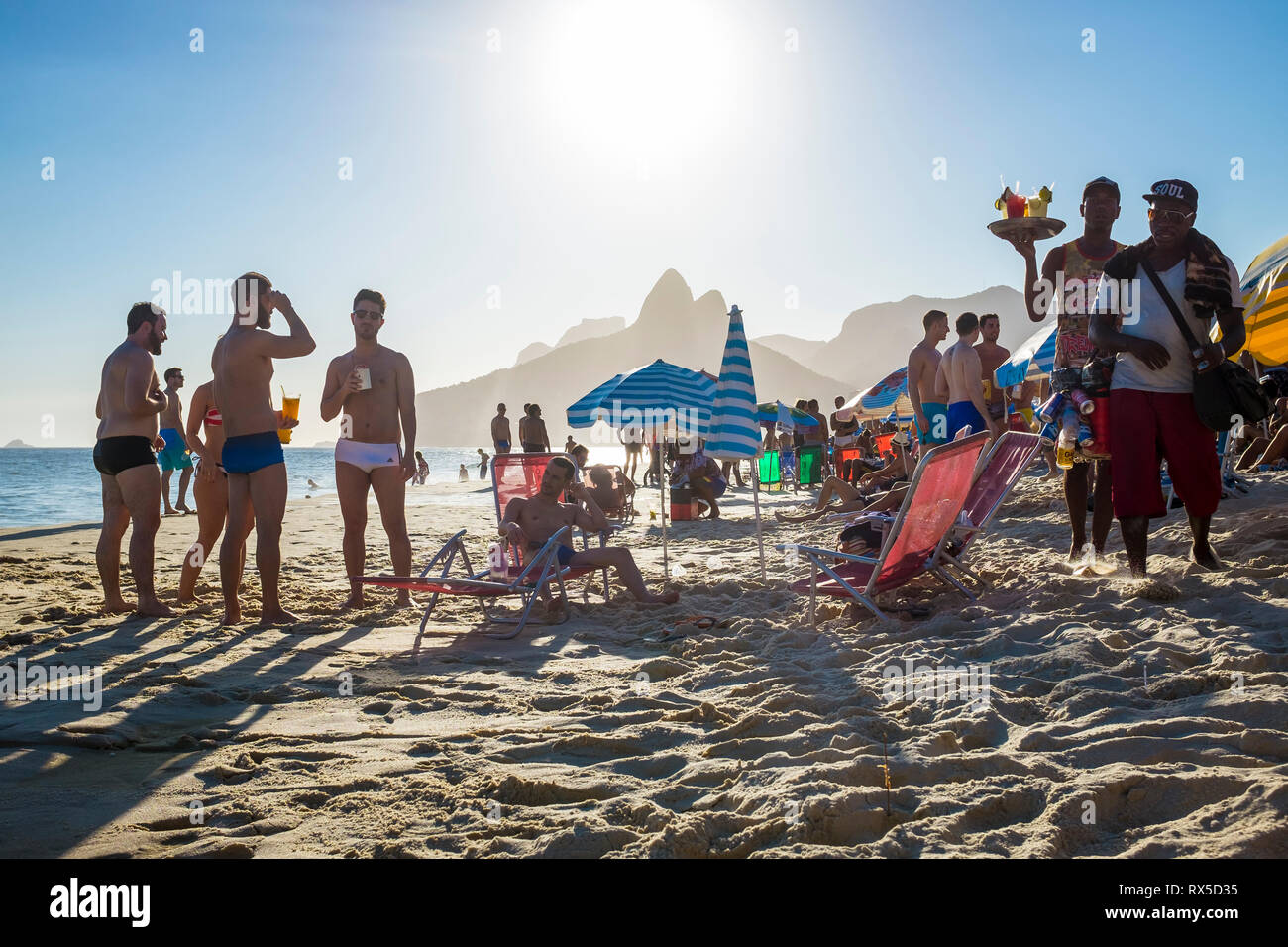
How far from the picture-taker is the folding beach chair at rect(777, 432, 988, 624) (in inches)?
154

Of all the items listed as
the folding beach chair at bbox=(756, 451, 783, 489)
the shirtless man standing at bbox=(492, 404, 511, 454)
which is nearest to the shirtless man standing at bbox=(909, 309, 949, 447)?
the shirtless man standing at bbox=(492, 404, 511, 454)

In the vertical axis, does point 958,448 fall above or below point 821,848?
above

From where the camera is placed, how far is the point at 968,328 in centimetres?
579

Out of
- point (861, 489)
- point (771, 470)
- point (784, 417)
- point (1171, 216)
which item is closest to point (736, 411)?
point (1171, 216)

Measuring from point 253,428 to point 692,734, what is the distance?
308cm

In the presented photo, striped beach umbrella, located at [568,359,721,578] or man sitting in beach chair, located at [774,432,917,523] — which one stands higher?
striped beach umbrella, located at [568,359,721,578]

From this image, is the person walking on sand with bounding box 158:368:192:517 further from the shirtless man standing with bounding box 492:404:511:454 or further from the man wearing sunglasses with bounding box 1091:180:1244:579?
the man wearing sunglasses with bounding box 1091:180:1244:579

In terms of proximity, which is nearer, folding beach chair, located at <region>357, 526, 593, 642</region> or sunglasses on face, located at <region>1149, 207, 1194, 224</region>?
sunglasses on face, located at <region>1149, 207, 1194, 224</region>

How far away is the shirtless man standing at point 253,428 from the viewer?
442cm

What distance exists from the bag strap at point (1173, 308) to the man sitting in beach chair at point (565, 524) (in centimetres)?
285

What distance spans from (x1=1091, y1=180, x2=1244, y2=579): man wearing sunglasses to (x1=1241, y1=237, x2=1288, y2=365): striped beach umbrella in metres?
1.91
